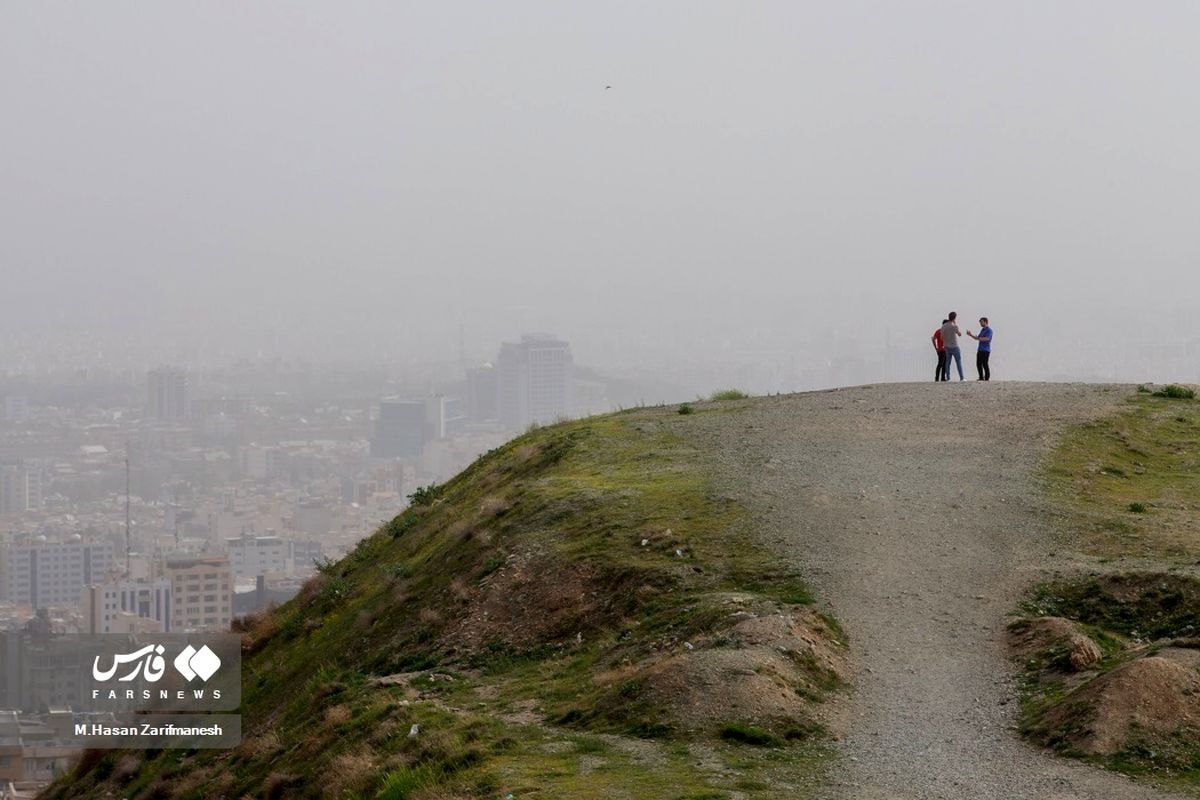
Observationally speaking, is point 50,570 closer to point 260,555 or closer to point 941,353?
point 260,555

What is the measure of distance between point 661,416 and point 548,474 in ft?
14.2

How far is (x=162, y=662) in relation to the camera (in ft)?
64.2

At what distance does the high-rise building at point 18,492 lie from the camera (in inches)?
6053

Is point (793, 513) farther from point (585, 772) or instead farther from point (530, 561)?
point (585, 772)

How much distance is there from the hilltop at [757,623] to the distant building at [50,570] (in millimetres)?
89576

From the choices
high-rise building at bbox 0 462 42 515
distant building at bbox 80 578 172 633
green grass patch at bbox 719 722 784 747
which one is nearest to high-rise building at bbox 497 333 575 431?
high-rise building at bbox 0 462 42 515

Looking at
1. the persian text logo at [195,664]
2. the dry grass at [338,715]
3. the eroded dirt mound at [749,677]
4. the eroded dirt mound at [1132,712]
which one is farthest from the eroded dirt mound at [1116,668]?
the persian text logo at [195,664]

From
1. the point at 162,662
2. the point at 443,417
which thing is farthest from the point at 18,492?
the point at 162,662

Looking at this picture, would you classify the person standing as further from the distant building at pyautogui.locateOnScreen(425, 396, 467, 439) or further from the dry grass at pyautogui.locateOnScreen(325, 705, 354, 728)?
the distant building at pyautogui.locateOnScreen(425, 396, 467, 439)

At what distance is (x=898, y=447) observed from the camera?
65.9 ft

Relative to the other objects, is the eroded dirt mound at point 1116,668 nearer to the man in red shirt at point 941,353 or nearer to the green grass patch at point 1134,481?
the green grass patch at point 1134,481

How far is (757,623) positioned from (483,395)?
175 m

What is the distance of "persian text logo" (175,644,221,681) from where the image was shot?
18.8m

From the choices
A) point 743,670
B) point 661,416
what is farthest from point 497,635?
point 661,416
